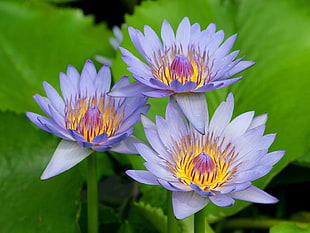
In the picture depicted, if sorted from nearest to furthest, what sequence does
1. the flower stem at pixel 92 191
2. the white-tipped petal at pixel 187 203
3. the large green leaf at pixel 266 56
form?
the white-tipped petal at pixel 187 203, the flower stem at pixel 92 191, the large green leaf at pixel 266 56

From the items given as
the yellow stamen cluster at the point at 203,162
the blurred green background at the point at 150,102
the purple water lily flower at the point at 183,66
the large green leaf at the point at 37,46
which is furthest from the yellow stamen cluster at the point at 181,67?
the large green leaf at the point at 37,46

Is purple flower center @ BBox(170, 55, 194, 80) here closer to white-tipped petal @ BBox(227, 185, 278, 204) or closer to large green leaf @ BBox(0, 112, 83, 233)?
white-tipped petal @ BBox(227, 185, 278, 204)

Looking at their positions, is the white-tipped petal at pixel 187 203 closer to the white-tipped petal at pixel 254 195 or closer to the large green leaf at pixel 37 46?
the white-tipped petal at pixel 254 195

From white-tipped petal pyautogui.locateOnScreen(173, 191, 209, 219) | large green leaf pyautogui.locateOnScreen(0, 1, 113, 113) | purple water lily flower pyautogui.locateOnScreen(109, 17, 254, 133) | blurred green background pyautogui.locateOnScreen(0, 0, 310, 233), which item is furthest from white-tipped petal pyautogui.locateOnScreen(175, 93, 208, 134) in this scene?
large green leaf pyautogui.locateOnScreen(0, 1, 113, 113)

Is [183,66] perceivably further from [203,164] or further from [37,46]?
[37,46]

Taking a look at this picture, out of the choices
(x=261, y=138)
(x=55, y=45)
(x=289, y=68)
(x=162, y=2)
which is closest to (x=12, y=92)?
(x=55, y=45)

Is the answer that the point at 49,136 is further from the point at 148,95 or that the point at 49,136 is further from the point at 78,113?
the point at 148,95
